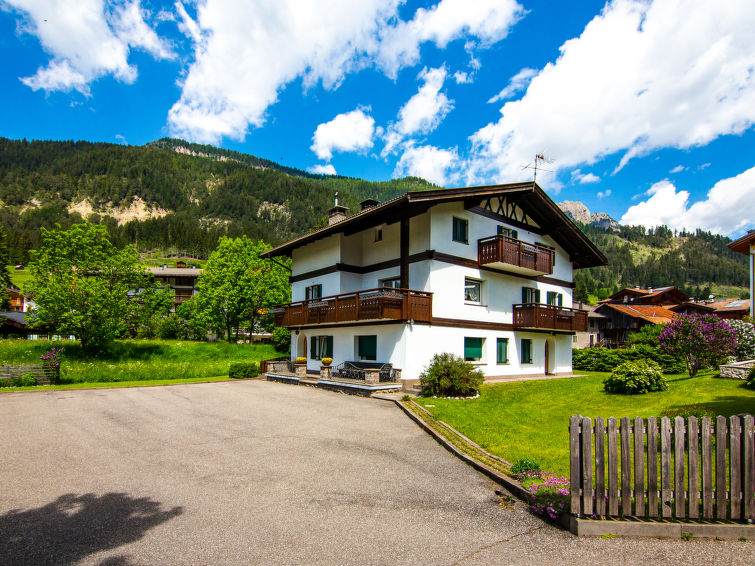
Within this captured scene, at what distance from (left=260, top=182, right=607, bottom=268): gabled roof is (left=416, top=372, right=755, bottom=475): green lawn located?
30.3 feet

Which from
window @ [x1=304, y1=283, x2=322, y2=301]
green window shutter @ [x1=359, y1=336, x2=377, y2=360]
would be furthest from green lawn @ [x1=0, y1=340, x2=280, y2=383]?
green window shutter @ [x1=359, y1=336, x2=377, y2=360]

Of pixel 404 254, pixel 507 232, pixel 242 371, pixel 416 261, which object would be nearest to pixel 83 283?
pixel 242 371

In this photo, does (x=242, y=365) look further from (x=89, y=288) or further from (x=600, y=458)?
(x=600, y=458)

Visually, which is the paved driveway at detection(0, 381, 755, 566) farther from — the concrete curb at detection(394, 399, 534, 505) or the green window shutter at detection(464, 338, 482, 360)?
the green window shutter at detection(464, 338, 482, 360)

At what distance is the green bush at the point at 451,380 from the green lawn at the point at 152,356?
21.5 meters

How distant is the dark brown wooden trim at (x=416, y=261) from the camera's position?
2199 cm

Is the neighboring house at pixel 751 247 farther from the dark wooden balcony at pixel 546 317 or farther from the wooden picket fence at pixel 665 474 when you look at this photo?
the wooden picket fence at pixel 665 474

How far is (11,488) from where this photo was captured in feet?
23.1

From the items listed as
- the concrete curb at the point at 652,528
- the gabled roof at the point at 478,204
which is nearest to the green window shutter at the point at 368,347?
the gabled roof at the point at 478,204

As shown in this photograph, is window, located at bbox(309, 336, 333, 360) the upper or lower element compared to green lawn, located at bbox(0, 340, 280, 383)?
upper

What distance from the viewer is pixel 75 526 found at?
217 inches

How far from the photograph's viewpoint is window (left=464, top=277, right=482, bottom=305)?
930 inches

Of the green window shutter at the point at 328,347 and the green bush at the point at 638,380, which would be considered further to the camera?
the green window shutter at the point at 328,347

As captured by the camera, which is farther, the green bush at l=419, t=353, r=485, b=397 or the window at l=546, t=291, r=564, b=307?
the window at l=546, t=291, r=564, b=307
